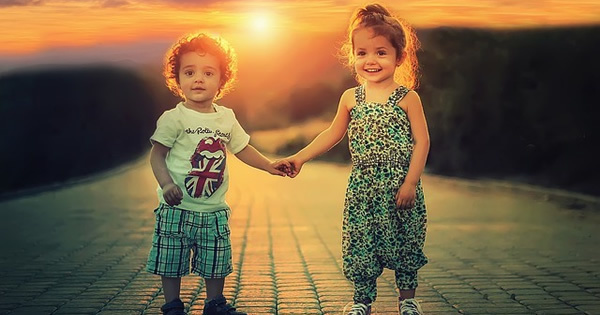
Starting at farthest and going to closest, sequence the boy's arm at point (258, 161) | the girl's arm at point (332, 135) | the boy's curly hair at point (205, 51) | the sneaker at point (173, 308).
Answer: the boy's arm at point (258, 161), the girl's arm at point (332, 135), the sneaker at point (173, 308), the boy's curly hair at point (205, 51)

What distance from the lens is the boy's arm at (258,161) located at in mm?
5164

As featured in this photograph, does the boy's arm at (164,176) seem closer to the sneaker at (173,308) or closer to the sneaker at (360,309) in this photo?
the sneaker at (173,308)

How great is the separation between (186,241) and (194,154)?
0.47 meters

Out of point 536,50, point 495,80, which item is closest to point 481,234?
point 536,50

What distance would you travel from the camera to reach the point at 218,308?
4945 millimetres

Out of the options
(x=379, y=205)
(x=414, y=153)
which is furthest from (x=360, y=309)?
(x=414, y=153)

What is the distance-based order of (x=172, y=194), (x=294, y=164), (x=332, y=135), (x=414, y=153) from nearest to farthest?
1. (x=172, y=194)
2. (x=414, y=153)
3. (x=332, y=135)
4. (x=294, y=164)

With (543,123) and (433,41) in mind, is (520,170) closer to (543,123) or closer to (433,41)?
(543,123)

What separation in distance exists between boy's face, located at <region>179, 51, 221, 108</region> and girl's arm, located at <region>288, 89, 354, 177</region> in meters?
0.68

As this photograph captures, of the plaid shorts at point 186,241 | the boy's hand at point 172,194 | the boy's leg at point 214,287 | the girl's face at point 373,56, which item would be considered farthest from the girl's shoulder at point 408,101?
the boy's leg at point 214,287

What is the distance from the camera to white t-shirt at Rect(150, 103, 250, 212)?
15.7ft

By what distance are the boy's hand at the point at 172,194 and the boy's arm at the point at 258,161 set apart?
1.77ft

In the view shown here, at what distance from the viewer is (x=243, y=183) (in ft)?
64.6

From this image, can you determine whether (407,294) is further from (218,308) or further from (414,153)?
(218,308)
